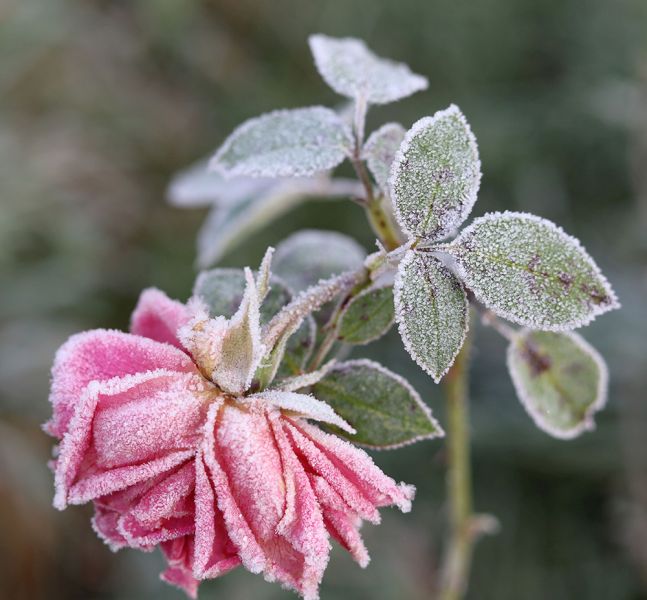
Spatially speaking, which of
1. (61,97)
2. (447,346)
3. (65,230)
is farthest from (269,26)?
(447,346)

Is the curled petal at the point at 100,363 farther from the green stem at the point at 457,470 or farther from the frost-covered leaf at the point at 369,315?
the green stem at the point at 457,470

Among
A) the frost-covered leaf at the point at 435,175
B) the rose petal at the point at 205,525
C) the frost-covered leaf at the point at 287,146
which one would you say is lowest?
the rose petal at the point at 205,525

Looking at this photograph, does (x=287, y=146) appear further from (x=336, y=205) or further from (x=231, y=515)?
(x=336, y=205)

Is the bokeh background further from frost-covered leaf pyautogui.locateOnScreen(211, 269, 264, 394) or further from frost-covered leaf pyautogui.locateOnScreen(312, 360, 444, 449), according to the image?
frost-covered leaf pyautogui.locateOnScreen(211, 269, 264, 394)

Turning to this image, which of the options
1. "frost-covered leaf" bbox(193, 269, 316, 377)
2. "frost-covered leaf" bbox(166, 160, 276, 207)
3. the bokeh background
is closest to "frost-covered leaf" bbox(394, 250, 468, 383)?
"frost-covered leaf" bbox(193, 269, 316, 377)

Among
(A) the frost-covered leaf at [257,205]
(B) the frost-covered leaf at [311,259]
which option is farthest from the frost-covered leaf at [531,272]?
(A) the frost-covered leaf at [257,205]

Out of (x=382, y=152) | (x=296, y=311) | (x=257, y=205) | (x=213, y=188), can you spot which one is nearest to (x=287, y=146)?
(x=382, y=152)

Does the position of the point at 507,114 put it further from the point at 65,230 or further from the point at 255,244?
the point at 65,230
